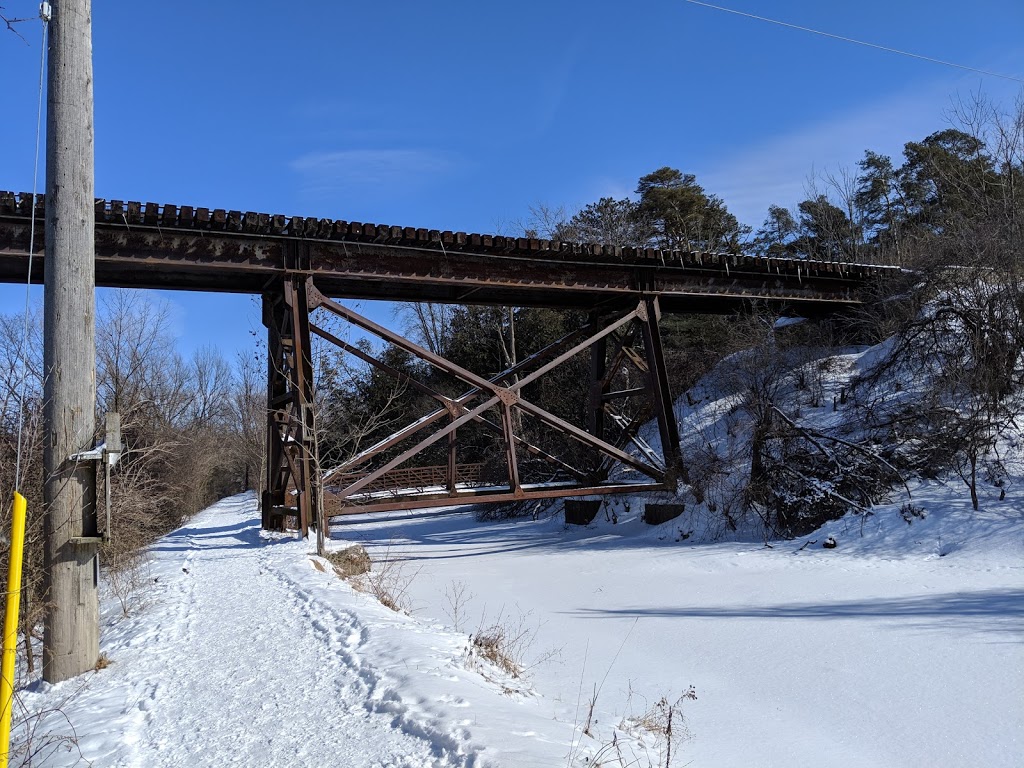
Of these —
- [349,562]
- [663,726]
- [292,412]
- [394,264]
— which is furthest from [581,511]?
[663,726]

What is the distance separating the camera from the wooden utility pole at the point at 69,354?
516 centimetres

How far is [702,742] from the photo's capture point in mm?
4727

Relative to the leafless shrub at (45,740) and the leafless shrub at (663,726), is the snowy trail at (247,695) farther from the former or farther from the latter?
the leafless shrub at (663,726)

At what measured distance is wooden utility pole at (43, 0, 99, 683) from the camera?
516cm

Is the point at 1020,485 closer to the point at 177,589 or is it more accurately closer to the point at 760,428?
the point at 760,428

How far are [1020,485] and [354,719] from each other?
1071 centimetres

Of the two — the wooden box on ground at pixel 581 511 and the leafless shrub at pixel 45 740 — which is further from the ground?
the wooden box on ground at pixel 581 511

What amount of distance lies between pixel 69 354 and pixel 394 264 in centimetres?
808

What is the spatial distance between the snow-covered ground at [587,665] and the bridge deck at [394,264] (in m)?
4.55

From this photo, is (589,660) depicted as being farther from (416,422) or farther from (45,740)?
(416,422)

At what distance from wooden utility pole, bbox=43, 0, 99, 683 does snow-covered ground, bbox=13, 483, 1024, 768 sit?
45 cm

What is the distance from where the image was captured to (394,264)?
13.1m

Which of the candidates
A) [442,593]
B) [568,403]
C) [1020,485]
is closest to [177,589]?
[442,593]

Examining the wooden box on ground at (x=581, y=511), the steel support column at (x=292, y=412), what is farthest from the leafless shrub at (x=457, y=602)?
the wooden box on ground at (x=581, y=511)
